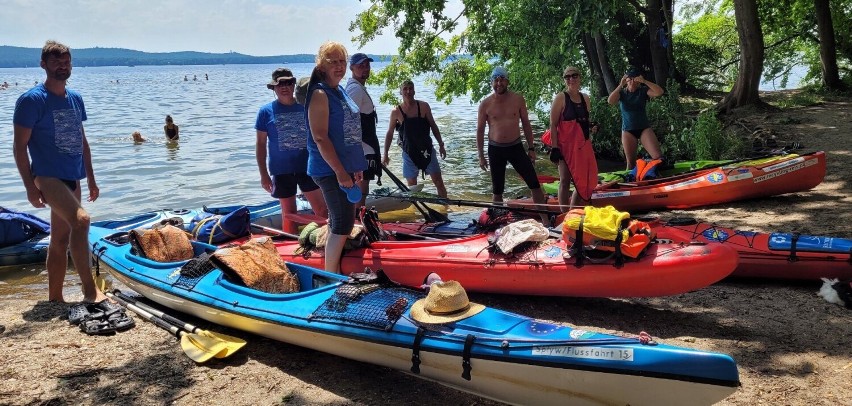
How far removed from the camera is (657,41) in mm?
13492

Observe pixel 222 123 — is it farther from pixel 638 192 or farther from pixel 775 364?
pixel 775 364

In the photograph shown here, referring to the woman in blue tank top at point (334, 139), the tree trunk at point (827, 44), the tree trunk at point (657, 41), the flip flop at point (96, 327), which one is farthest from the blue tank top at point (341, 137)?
the tree trunk at point (827, 44)

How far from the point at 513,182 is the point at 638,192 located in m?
3.80

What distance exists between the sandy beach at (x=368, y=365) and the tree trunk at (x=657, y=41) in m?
9.28

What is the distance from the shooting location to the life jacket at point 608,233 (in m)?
4.69

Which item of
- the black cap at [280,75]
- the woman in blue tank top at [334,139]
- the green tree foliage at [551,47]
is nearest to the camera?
the woman in blue tank top at [334,139]

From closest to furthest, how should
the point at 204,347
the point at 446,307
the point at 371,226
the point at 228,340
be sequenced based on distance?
1. the point at 446,307
2. the point at 204,347
3. the point at 228,340
4. the point at 371,226

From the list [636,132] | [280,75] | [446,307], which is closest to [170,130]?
[280,75]

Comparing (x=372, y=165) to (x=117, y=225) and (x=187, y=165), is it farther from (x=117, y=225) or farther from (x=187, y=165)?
(x=187, y=165)

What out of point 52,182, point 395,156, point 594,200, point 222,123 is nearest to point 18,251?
point 52,182

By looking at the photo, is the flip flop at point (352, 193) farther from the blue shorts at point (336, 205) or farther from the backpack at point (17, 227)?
the backpack at point (17, 227)

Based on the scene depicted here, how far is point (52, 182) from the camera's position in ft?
15.8

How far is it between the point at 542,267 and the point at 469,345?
1.56m

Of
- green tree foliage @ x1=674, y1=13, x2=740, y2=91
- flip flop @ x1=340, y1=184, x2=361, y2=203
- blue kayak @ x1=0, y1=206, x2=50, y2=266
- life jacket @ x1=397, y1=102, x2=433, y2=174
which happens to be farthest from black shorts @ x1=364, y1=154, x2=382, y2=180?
green tree foliage @ x1=674, y1=13, x2=740, y2=91
